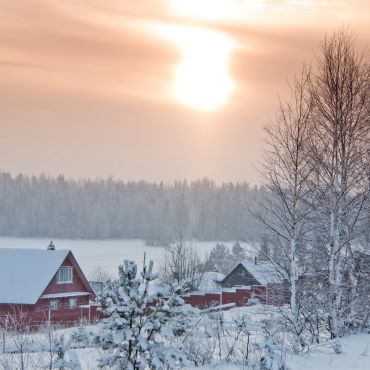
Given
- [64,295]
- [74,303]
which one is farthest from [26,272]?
[74,303]

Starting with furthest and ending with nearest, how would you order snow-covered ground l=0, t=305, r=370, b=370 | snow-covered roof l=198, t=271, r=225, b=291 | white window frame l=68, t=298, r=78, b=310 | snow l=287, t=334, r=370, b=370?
snow-covered roof l=198, t=271, r=225, b=291 < white window frame l=68, t=298, r=78, b=310 < snow l=287, t=334, r=370, b=370 < snow-covered ground l=0, t=305, r=370, b=370

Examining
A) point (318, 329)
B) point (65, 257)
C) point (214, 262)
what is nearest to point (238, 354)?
point (318, 329)

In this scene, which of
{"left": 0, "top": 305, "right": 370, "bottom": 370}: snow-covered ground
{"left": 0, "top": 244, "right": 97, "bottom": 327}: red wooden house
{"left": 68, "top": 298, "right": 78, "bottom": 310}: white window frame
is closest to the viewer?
{"left": 0, "top": 305, "right": 370, "bottom": 370}: snow-covered ground

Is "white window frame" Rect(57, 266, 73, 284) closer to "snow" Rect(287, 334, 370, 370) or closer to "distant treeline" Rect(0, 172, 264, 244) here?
"snow" Rect(287, 334, 370, 370)

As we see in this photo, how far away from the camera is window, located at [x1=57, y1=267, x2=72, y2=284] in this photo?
41.2 m

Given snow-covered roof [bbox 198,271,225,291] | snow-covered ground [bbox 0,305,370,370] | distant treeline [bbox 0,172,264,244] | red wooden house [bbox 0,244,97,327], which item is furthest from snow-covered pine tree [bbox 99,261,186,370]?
distant treeline [bbox 0,172,264,244]

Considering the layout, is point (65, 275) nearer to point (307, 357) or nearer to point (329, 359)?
point (307, 357)

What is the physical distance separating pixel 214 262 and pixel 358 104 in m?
69.3

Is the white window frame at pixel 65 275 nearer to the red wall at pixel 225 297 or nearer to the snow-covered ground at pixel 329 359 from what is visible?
the red wall at pixel 225 297

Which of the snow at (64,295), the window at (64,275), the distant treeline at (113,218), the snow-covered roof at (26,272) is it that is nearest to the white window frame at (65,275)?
the window at (64,275)

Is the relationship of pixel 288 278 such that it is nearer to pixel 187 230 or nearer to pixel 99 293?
pixel 99 293

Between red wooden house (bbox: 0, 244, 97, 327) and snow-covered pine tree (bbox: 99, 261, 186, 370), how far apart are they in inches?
1033

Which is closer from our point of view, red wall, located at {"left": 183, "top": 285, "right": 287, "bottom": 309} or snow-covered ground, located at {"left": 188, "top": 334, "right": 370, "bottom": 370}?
snow-covered ground, located at {"left": 188, "top": 334, "right": 370, "bottom": 370}

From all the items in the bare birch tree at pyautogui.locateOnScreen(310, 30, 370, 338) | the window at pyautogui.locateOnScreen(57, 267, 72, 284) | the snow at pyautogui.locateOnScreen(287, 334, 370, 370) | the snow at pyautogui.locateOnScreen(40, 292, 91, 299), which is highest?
the bare birch tree at pyautogui.locateOnScreen(310, 30, 370, 338)
